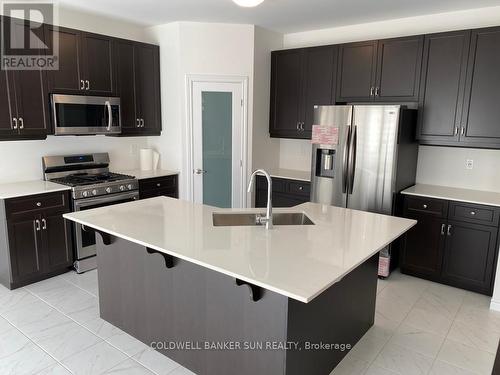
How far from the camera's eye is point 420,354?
2609 millimetres

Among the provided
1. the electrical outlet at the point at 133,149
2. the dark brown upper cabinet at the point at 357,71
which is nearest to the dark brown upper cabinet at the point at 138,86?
the electrical outlet at the point at 133,149

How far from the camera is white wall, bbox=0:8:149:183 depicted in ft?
12.4

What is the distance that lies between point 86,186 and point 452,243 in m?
3.60

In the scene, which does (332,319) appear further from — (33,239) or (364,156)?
(33,239)

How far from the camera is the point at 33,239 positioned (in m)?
3.51

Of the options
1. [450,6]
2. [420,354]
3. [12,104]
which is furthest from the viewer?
[450,6]

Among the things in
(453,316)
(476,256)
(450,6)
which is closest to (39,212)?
(453,316)

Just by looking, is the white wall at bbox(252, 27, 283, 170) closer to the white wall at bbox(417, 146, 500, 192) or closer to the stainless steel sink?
the white wall at bbox(417, 146, 500, 192)

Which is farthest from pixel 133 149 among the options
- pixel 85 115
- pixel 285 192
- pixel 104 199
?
pixel 285 192

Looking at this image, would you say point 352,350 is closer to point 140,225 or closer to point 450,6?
point 140,225

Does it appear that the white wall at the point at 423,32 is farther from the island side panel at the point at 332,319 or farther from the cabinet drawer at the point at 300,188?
the island side panel at the point at 332,319

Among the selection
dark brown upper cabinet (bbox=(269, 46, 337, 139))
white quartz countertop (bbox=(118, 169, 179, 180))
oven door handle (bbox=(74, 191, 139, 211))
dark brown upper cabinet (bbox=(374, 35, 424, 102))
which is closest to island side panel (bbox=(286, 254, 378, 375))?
dark brown upper cabinet (bbox=(374, 35, 424, 102))

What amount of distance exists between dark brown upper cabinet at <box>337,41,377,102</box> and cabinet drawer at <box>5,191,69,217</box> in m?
3.15

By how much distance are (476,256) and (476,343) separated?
0.97m
